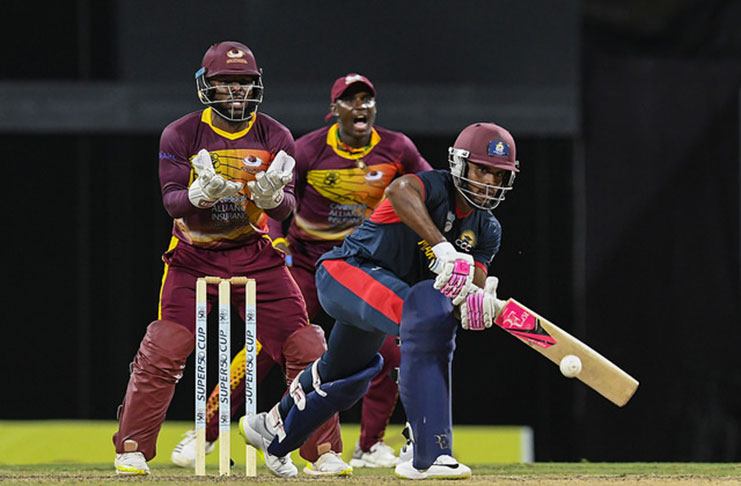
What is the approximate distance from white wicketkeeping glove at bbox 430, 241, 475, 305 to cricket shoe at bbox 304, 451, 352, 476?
99 cm

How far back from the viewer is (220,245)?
4.27m

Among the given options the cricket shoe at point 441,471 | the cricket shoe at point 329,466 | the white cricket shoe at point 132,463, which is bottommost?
the cricket shoe at point 329,466

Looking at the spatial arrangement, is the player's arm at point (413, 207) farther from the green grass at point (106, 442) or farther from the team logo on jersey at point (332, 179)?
the green grass at point (106, 442)

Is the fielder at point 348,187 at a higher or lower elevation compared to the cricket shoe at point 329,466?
higher

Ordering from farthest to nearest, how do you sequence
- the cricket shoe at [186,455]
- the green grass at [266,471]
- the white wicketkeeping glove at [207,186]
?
1. the cricket shoe at [186,455]
2. the white wicketkeeping glove at [207,186]
3. the green grass at [266,471]

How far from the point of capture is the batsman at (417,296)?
3.49m

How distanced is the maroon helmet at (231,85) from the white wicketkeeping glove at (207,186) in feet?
0.89

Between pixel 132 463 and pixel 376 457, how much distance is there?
1.32m

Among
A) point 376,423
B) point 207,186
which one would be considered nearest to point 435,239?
point 207,186

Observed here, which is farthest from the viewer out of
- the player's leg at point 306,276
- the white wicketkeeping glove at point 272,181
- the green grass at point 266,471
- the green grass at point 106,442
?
the green grass at point 106,442

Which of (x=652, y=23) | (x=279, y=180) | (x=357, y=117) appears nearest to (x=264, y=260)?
(x=279, y=180)

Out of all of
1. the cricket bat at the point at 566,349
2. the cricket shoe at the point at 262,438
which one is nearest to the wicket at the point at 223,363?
the cricket shoe at the point at 262,438

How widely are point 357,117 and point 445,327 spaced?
70.1 inches

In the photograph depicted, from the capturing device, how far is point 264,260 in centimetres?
Answer: 432
